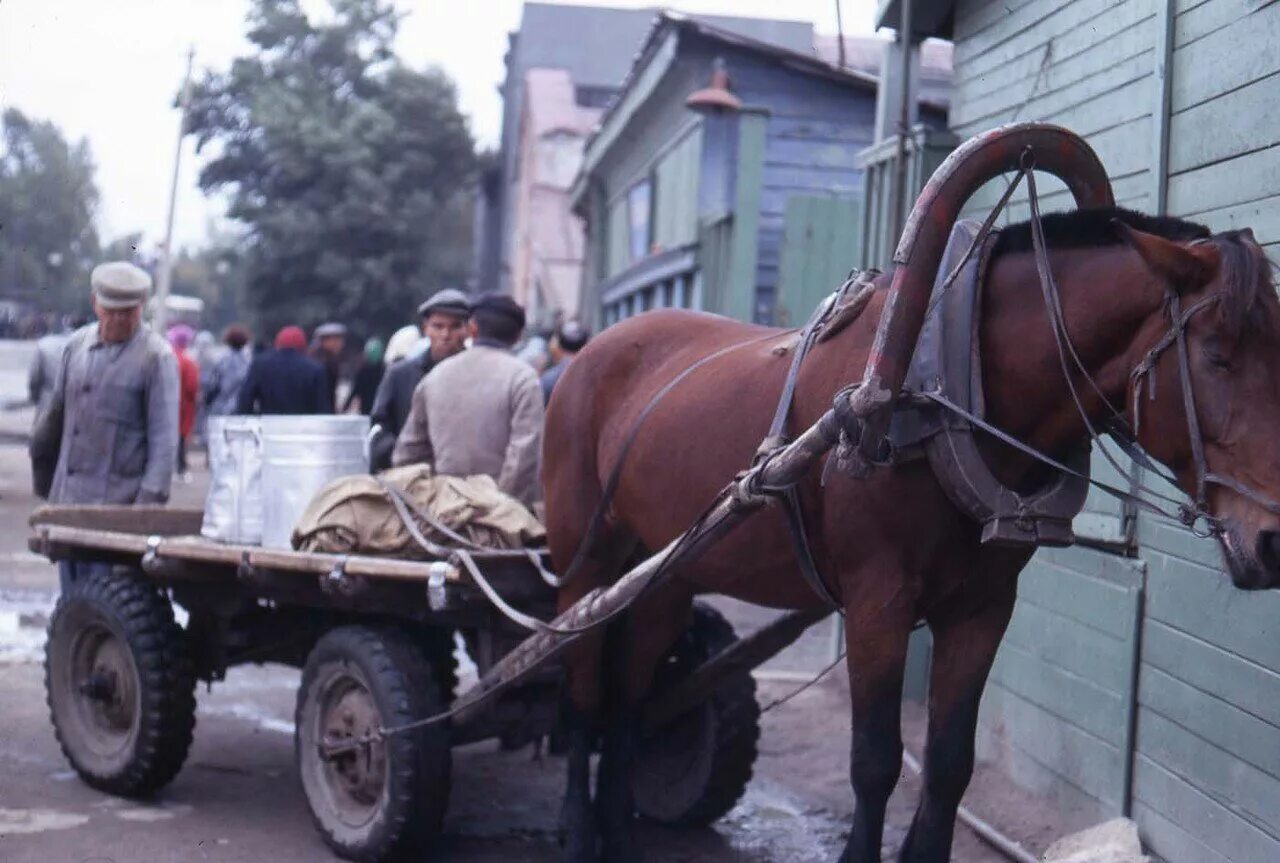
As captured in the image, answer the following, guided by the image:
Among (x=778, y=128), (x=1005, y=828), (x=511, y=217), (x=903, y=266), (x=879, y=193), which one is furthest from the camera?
(x=511, y=217)

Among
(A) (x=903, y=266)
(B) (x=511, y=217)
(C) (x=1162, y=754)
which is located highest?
(B) (x=511, y=217)

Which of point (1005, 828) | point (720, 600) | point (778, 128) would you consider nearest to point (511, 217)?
point (778, 128)

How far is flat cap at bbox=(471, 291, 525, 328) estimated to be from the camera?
6.56m

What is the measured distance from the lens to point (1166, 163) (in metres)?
5.21

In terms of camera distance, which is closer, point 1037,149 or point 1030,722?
point 1037,149

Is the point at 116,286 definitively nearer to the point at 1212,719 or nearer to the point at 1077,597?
the point at 1077,597

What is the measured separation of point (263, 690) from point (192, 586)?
260 centimetres

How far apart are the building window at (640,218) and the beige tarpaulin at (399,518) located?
12551 millimetres

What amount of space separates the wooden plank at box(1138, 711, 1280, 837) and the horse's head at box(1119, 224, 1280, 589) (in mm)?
1364

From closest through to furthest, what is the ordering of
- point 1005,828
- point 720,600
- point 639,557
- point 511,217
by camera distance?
point 639,557 → point 1005,828 → point 720,600 → point 511,217

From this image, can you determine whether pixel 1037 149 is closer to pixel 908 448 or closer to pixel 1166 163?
pixel 908 448

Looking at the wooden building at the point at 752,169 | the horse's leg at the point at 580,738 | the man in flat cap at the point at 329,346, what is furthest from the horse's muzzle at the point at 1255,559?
the man in flat cap at the point at 329,346

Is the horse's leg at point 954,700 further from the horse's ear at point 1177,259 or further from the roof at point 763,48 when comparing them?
the roof at point 763,48

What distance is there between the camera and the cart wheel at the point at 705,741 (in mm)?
5867
